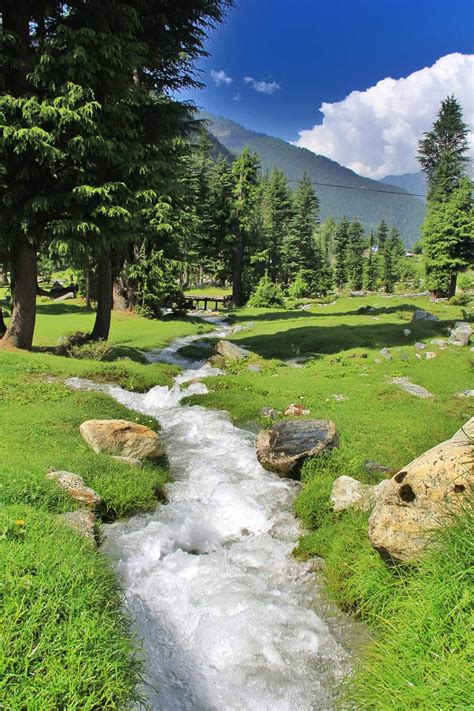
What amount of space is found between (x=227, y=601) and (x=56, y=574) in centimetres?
206

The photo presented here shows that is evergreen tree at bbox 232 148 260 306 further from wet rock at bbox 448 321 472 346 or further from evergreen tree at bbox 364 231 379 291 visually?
evergreen tree at bbox 364 231 379 291

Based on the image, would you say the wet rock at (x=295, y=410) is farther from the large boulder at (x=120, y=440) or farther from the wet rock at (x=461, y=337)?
the wet rock at (x=461, y=337)

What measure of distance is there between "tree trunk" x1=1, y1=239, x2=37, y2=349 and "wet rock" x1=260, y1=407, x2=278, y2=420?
30.7ft

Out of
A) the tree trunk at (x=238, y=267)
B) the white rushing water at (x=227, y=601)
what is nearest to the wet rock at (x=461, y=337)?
the white rushing water at (x=227, y=601)

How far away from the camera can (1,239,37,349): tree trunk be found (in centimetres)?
1482

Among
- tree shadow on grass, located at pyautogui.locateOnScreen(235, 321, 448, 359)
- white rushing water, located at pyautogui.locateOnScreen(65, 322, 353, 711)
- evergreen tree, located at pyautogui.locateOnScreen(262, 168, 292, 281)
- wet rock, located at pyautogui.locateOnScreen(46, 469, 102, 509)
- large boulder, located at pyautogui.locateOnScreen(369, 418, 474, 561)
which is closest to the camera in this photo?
white rushing water, located at pyautogui.locateOnScreen(65, 322, 353, 711)

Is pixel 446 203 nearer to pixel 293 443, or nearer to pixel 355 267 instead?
pixel 355 267

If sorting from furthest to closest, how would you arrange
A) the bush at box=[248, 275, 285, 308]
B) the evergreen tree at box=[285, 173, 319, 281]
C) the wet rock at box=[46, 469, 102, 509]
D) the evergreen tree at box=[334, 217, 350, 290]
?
1. the evergreen tree at box=[334, 217, 350, 290]
2. the evergreen tree at box=[285, 173, 319, 281]
3. the bush at box=[248, 275, 285, 308]
4. the wet rock at box=[46, 469, 102, 509]

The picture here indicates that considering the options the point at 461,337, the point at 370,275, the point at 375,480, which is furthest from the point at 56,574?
the point at 370,275

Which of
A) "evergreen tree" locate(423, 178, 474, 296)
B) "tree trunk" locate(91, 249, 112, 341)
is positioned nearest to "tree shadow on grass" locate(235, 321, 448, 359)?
"tree trunk" locate(91, 249, 112, 341)

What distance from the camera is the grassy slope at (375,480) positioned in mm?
3123

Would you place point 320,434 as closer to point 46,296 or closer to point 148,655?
Result: point 148,655

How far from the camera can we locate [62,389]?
1131 centimetres

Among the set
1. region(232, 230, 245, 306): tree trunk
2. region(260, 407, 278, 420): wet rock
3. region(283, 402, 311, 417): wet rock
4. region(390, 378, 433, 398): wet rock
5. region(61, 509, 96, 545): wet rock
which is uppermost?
region(232, 230, 245, 306): tree trunk
